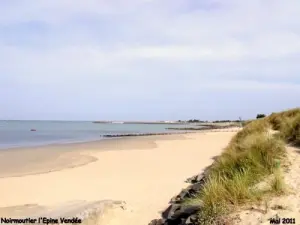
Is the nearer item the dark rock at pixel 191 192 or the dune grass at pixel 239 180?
the dune grass at pixel 239 180

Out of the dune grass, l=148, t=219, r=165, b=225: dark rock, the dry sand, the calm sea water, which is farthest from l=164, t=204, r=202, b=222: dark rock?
the calm sea water

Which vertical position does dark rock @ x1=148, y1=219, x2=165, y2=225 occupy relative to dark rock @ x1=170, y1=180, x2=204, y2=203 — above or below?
below

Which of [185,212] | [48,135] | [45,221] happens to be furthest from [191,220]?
[48,135]

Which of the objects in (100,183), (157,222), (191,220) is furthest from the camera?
(100,183)

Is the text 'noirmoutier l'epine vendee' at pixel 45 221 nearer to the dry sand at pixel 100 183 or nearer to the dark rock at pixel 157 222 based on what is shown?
the dry sand at pixel 100 183

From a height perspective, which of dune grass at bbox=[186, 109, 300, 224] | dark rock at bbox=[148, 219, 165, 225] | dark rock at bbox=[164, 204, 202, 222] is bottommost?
dark rock at bbox=[148, 219, 165, 225]

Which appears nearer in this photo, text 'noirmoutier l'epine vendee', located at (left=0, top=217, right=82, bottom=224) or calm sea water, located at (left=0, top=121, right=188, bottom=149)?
text 'noirmoutier l'epine vendee', located at (left=0, top=217, right=82, bottom=224)

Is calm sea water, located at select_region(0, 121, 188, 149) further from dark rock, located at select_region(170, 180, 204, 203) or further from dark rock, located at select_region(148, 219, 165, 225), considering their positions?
dark rock, located at select_region(148, 219, 165, 225)

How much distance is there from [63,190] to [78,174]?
113 inches

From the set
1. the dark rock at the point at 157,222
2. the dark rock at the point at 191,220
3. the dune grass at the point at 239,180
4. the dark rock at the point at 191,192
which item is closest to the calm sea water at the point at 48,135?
the dark rock at the point at 191,192

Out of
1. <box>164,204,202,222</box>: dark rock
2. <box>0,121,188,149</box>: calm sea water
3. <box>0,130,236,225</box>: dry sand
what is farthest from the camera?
<box>0,121,188,149</box>: calm sea water

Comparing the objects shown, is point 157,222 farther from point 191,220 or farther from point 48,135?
point 48,135

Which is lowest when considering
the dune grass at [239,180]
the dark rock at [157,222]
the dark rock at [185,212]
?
the dark rock at [157,222]

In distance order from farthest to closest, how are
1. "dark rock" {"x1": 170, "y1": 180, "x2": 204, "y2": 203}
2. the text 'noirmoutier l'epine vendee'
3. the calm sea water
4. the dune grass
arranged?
the calm sea water → "dark rock" {"x1": 170, "y1": 180, "x2": 204, "y2": 203} → the text 'noirmoutier l'epine vendee' → the dune grass
